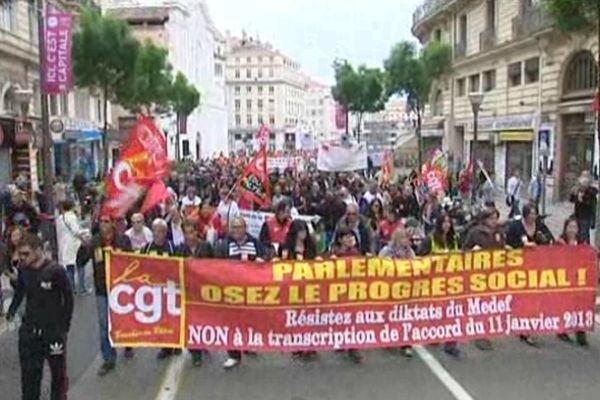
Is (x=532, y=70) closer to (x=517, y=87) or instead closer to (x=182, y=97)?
(x=517, y=87)

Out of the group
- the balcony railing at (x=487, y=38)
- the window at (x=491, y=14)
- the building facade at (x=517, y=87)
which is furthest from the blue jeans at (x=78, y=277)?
the window at (x=491, y=14)

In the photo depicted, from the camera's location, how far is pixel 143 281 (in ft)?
25.1

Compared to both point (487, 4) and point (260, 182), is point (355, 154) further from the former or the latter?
point (487, 4)

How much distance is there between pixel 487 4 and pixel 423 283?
31.6m

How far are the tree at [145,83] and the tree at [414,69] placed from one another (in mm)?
11682

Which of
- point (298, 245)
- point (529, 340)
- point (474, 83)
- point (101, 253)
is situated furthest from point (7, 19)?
point (529, 340)

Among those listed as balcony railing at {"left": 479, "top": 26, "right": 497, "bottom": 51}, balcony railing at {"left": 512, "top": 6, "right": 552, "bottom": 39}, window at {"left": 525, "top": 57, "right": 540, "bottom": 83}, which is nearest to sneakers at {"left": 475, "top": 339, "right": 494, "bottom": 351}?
balcony railing at {"left": 512, "top": 6, "right": 552, "bottom": 39}

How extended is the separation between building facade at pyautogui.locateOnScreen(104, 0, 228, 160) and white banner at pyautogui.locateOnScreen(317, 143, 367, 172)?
33.6 meters

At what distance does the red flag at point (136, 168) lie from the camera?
36.5ft

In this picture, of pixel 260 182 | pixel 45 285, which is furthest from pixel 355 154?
pixel 45 285

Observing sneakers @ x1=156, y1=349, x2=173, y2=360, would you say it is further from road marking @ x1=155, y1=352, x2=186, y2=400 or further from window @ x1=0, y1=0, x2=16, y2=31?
window @ x1=0, y1=0, x2=16, y2=31

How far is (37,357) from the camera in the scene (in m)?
6.15

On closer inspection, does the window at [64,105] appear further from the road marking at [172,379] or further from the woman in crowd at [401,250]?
the woman in crowd at [401,250]

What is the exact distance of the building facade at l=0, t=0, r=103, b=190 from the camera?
28.4m
